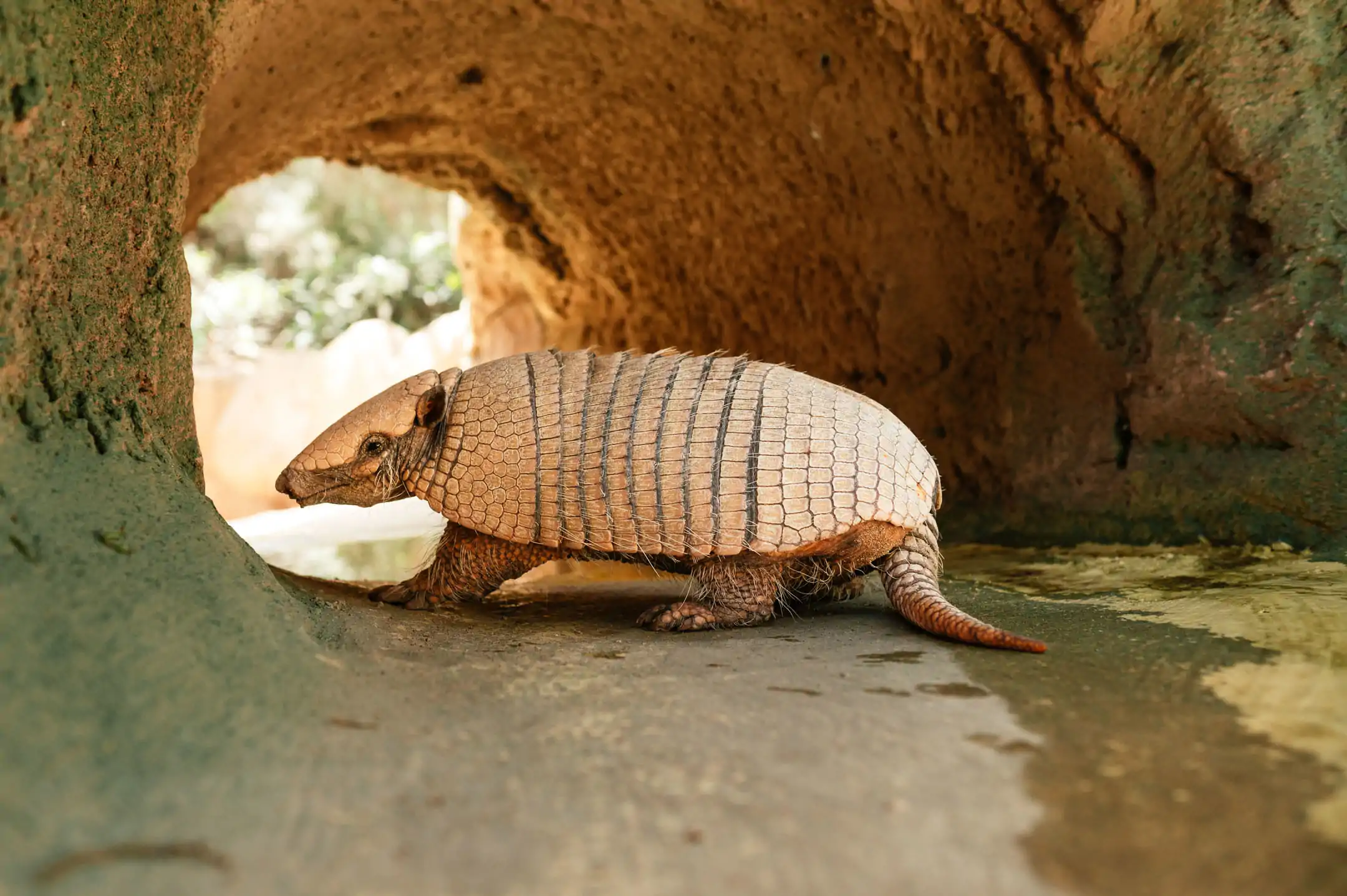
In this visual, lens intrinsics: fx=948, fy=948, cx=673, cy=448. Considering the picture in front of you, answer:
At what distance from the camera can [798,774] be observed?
1.85 metres

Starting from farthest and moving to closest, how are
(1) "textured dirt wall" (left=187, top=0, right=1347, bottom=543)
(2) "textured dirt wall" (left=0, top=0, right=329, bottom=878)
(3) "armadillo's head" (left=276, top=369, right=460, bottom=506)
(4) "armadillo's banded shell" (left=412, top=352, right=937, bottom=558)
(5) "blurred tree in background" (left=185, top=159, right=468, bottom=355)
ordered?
(5) "blurred tree in background" (left=185, top=159, right=468, bottom=355) → (1) "textured dirt wall" (left=187, top=0, right=1347, bottom=543) → (3) "armadillo's head" (left=276, top=369, right=460, bottom=506) → (4) "armadillo's banded shell" (left=412, top=352, right=937, bottom=558) → (2) "textured dirt wall" (left=0, top=0, right=329, bottom=878)

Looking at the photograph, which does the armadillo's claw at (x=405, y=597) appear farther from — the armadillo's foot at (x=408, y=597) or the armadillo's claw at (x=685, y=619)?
the armadillo's claw at (x=685, y=619)

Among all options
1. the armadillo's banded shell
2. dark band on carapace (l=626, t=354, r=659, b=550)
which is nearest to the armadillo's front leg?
the armadillo's banded shell

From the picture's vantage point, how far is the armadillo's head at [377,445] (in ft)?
12.5

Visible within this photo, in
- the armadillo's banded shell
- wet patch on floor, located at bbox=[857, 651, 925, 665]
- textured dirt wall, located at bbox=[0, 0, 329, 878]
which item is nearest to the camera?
textured dirt wall, located at bbox=[0, 0, 329, 878]

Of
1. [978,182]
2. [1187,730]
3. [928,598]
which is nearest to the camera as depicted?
[1187,730]

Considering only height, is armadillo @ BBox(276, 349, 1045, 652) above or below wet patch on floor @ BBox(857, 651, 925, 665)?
above

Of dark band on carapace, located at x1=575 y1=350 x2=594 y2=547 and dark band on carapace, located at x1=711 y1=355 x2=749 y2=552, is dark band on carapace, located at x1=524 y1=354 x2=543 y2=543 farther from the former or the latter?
dark band on carapace, located at x1=711 y1=355 x2=749 y2=552

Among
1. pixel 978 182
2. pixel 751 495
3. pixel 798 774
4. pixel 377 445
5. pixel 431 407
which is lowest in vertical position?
pixel 798 774

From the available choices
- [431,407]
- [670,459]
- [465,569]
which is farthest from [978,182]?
[465,569]

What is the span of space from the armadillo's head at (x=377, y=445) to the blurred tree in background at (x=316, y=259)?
14844mm

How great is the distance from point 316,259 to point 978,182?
1711 cm

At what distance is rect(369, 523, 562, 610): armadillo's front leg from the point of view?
3.81 metres

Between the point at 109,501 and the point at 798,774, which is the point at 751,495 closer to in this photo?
the point at 798,774
